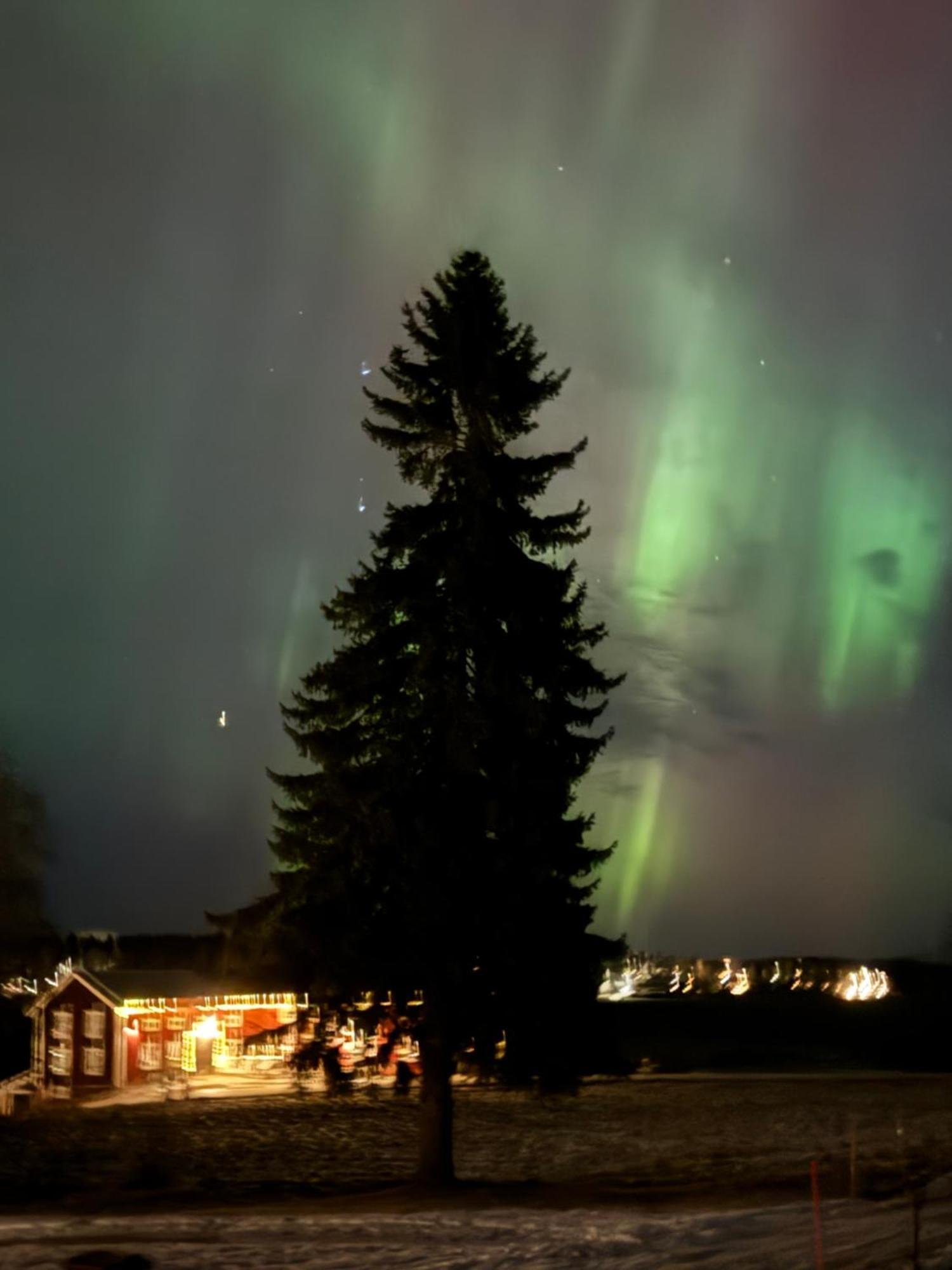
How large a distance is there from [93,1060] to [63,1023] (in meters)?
1.68

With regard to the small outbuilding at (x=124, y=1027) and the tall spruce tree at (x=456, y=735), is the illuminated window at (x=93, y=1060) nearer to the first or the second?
the small outbuilding at (x=124, y=1027)

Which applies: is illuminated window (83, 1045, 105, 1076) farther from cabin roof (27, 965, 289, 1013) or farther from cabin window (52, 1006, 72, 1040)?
cabin roof (27, 965, 289, 1013)

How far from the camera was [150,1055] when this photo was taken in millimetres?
47344

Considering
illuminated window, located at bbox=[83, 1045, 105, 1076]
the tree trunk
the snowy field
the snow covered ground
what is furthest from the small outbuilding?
the snow covered ground

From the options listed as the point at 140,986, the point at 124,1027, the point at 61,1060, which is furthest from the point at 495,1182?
the point at 140,986

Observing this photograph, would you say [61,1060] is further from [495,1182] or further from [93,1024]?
[495,1182]

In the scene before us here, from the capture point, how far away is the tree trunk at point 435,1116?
70.2ft

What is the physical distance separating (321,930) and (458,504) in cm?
720

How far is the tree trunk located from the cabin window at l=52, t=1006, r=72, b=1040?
27.1 m

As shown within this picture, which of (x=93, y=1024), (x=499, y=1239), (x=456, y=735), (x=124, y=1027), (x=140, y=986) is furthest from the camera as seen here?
(x=140, y=986)

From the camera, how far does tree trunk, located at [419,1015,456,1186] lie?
2141 centimetres

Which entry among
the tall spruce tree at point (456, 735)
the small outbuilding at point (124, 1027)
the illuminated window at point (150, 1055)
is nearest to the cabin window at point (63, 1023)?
the small outbuilding at point (124, 1027)

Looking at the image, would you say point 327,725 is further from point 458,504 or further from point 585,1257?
point 585,1257

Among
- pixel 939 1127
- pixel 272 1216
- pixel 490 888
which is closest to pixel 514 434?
pixel 490 888
